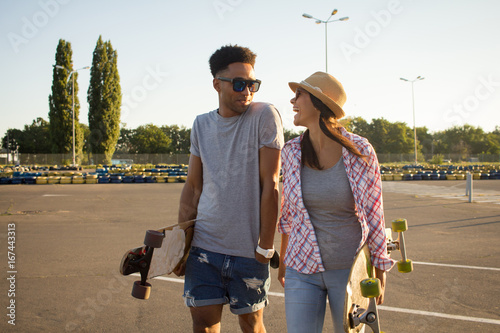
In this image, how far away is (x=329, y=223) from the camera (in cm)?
249

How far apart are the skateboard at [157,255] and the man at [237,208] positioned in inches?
3.2

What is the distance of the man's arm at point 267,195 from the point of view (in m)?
2.60

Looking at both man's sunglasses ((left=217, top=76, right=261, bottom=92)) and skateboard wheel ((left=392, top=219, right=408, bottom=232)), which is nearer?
skateboard wheel ((left=392, top=219, right=408, bottom=232))

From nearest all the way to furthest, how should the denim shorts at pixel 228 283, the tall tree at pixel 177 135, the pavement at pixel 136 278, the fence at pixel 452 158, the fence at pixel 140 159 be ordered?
the denim shorts at pixel 228 283 → the pavement at pixel 136 278 → the fence at pixel 140 159 → the fence at pixel 452 158 → the tall tree at pixel 177 135

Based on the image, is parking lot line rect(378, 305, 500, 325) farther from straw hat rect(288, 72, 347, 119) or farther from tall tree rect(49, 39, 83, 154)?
tall tree rect(49, 39, 83, 154)

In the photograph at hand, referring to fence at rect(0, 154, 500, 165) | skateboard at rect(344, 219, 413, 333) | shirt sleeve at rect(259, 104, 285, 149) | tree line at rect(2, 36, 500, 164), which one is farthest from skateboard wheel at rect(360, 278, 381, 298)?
fence at rect(0, 154, 500, 165)

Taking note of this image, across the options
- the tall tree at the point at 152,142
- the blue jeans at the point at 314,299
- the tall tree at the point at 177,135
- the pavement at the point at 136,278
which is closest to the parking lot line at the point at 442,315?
the pavement at the point at 136,278

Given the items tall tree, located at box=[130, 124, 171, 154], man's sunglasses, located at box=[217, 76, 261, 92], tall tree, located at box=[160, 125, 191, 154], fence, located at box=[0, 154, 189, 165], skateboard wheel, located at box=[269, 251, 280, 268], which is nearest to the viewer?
man's sunglasses, located at box=[217, 76, 261, 92]

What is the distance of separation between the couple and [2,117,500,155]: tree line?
75.1 meters

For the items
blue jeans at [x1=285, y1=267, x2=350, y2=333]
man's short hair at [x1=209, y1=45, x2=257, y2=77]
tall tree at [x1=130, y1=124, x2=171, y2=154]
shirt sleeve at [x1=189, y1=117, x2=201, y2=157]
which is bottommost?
blue jeans at [x1=285, y1=267, x2=350, y2=333]

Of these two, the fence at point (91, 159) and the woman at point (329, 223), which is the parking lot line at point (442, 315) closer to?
the woman at point (329, 223)

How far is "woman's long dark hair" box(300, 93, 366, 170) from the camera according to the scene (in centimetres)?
252

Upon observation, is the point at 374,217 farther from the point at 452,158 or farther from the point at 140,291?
the point at 452,158

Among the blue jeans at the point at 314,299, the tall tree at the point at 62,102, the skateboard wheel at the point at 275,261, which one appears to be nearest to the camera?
the blue jeans at the point at 314,299
